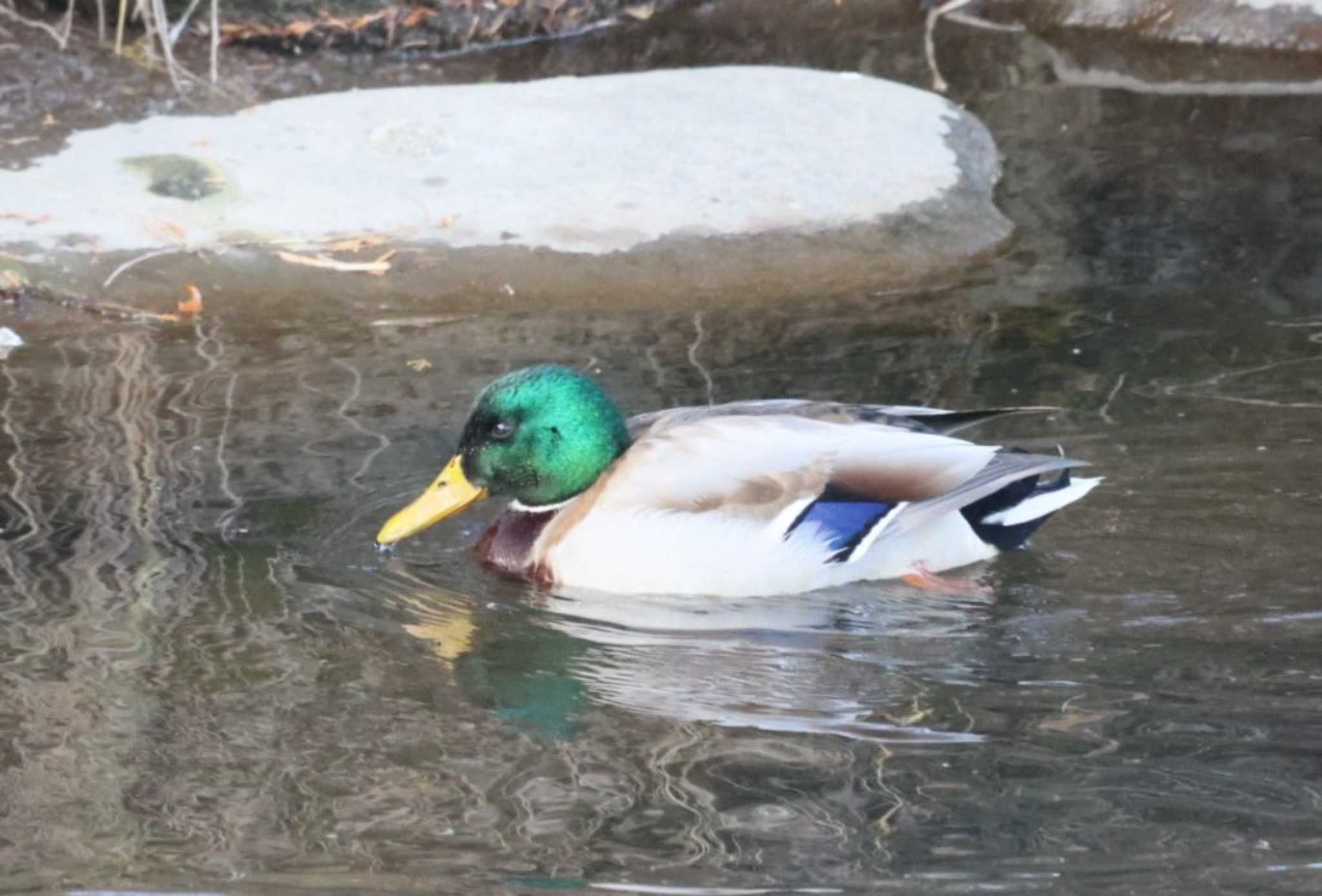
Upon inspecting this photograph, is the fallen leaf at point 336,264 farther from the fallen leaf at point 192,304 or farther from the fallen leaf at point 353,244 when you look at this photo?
the fallen leaf at point 192,304

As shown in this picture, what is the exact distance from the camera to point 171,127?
8211mm

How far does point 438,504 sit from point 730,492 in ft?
2.50

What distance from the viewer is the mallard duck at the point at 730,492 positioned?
5070mm

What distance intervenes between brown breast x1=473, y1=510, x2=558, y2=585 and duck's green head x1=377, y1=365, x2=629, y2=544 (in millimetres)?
91

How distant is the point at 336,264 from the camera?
7238 millimetres

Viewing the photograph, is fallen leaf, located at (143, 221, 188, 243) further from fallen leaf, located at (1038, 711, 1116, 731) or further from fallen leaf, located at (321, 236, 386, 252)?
fallen leaf, located at (1038, 711, 1116, 731)

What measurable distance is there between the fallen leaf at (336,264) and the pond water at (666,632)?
0.32 feet

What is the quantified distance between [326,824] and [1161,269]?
447 cm

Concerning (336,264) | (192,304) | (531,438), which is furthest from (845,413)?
(192,304)

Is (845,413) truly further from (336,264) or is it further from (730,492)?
(336,264)

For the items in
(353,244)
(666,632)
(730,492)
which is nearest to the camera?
(666,632)

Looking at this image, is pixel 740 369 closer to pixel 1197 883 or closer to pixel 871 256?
pixel 871 256

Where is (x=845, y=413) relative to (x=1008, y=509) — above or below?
above

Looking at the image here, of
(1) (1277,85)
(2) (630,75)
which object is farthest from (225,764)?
(1) (1277,85)
